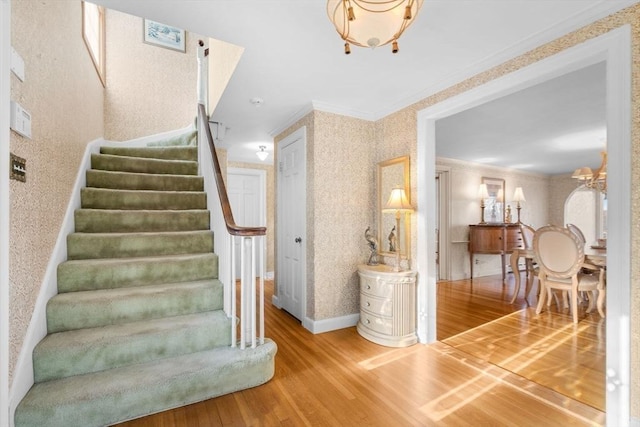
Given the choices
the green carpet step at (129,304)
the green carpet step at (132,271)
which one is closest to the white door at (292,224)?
the green carpet step at (132,271)

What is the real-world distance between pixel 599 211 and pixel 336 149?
7.36 meters

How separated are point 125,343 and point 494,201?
666 cm

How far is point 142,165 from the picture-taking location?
329 cm

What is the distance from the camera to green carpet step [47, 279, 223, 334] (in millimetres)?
1885

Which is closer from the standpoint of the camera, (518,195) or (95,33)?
(95,33)

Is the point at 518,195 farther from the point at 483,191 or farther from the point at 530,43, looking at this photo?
the point at 530,43

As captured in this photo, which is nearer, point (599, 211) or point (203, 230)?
point (203, 230)

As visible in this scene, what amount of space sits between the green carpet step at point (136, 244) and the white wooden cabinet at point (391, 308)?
5.38 feet

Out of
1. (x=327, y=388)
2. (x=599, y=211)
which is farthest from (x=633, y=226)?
(x=599, y=211)

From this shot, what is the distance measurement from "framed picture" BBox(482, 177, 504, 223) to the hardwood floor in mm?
3135

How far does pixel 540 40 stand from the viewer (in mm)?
1891

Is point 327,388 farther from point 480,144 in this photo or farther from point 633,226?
point 480,144

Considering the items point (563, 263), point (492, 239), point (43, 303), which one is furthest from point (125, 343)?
point (492, 239)

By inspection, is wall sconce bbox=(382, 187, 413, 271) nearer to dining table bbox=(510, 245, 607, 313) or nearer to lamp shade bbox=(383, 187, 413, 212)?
lamp shade bbox=(383, 187, 413, 212)
